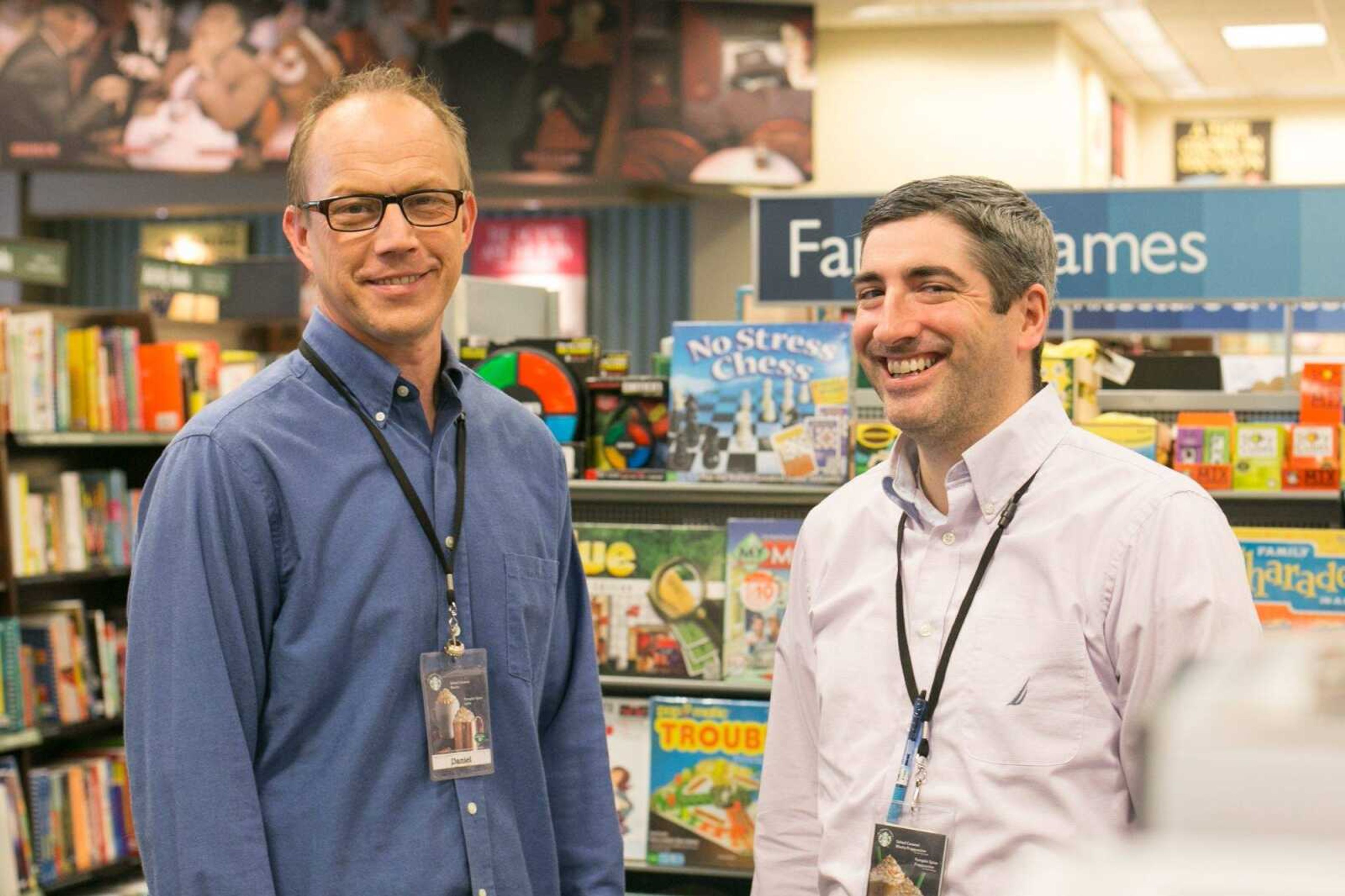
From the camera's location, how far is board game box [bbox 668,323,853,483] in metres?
3.40

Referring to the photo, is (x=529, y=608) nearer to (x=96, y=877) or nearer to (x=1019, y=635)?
(x=1019, y=635)

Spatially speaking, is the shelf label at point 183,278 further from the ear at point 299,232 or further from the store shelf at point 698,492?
the ear at point 299,232

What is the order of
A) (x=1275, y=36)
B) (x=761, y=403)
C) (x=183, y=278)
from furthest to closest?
1. (x=1275, y=36)
2. (x=183, y=278)
3. (x=761, y=403)

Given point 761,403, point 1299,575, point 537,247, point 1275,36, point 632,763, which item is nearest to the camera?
point 1299,575

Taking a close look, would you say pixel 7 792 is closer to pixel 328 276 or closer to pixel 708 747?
pixel 708 747

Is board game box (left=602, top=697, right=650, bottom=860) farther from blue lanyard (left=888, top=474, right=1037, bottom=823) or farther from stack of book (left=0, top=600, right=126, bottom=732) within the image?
stack of book (left=0, top=600, right=126, bottom=732)

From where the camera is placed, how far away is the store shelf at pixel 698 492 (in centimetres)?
340

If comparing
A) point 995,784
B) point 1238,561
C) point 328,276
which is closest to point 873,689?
point 995,784

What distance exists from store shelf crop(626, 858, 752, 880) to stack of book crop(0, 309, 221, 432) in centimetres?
216

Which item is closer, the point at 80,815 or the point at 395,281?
the point at 395,281

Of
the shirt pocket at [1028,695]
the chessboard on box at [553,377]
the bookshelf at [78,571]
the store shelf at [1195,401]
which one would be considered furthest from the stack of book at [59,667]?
the shirt pocket at [1028,695]

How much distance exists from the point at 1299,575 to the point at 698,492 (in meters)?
1.32

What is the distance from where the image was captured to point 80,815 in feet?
16.9

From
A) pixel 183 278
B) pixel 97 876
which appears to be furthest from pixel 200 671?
pixel 183 278
